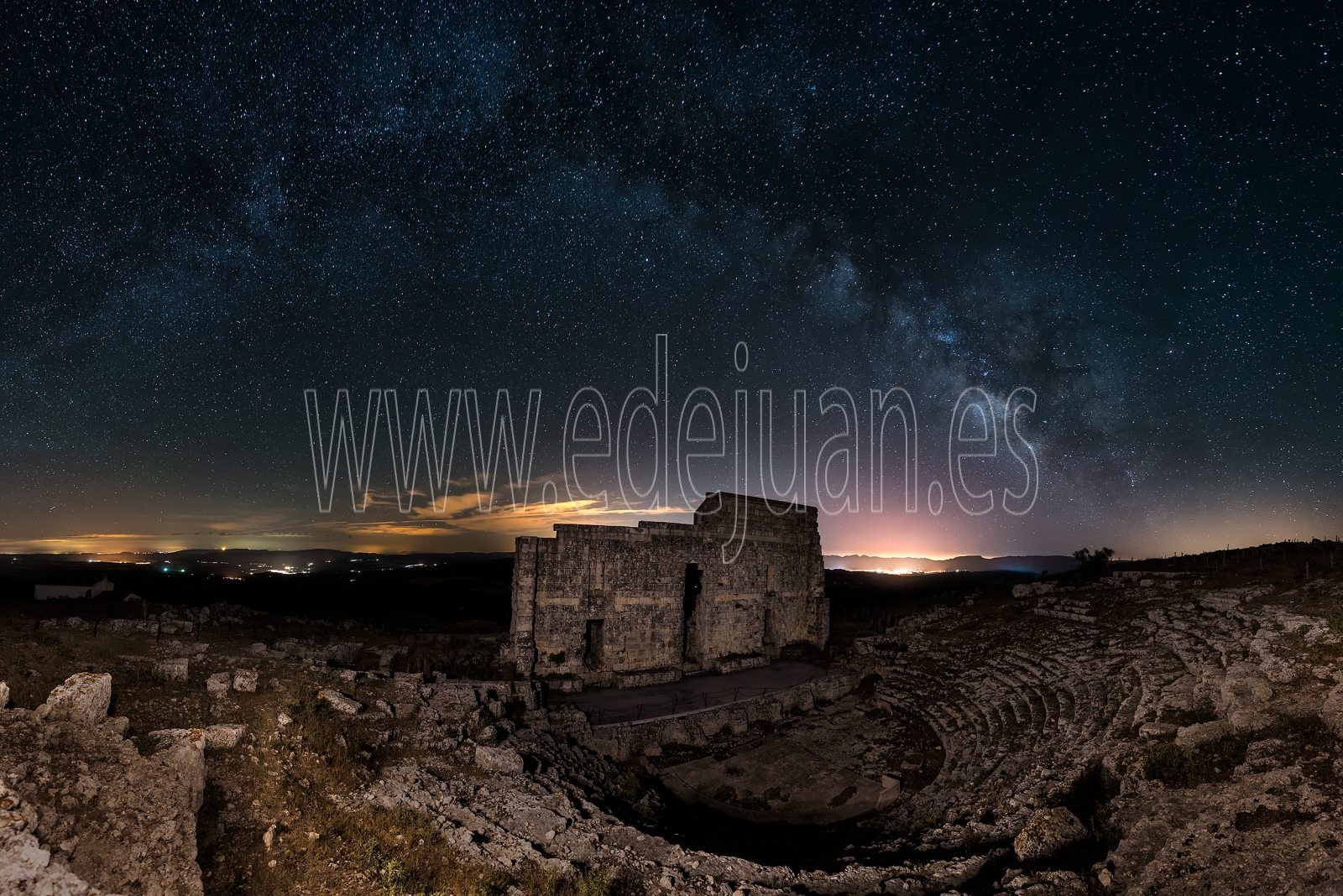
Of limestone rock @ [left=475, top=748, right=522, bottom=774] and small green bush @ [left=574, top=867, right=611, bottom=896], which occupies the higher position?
limestone rock @ [left=475, top=748, right=522, bottom=774]

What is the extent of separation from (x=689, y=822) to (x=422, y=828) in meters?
7.24

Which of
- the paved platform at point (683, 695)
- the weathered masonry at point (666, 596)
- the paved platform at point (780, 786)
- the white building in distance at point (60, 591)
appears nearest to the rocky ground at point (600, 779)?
the paved platform at point (780, 786)

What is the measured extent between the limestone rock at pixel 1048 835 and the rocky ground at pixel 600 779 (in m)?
0.04

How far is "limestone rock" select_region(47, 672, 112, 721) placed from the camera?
8.37 metres

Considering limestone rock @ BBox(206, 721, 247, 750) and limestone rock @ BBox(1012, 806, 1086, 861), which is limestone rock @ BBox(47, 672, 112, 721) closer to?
limestone rock @ BBox(206, 721, 247, 750)

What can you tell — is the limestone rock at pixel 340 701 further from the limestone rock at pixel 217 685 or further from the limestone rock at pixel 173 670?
the limestone rock at pixel 173 670

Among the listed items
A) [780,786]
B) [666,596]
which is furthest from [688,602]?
[780,786]

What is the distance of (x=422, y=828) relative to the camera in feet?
30.7

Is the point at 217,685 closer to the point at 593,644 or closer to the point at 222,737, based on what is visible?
the point at 222,737

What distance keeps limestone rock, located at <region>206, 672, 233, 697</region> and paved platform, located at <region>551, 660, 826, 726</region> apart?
10409mm

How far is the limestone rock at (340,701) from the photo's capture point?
40.7 feet

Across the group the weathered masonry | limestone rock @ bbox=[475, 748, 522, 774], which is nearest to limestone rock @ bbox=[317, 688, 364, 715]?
limestone rock @ bbox=[475, 748, 522, 774]

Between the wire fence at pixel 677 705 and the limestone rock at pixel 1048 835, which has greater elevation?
the limestone rock at pixel 1048 835

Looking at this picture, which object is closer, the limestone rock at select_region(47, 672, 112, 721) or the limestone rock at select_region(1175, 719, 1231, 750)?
the limestone rock at select_region(47, 672, 112, 721)
